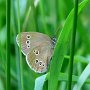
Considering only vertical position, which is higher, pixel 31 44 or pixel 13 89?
pixel 31 44

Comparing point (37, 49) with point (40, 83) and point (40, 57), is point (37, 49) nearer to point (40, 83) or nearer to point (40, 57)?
point (40, 57)

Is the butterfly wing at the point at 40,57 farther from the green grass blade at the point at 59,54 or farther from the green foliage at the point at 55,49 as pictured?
the green grass blade at the point at 59,54

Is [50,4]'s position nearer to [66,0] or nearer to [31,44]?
[66,0]

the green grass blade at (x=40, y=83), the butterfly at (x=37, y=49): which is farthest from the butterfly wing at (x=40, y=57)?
the green grass blade at (x=40, y=83)

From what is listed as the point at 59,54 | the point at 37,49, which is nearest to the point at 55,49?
the point at 59,54

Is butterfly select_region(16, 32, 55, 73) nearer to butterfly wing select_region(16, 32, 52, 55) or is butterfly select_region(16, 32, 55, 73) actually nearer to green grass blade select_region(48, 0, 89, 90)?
butterfly wing select_region(16, 32, 52, 55)

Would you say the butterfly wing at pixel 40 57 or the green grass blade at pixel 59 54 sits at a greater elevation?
the green grass blade at pixel 59 54

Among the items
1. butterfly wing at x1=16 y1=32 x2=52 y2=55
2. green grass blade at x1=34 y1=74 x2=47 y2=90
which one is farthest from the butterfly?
green grass blade at x1=34 y1=74 x2=47 y2=90

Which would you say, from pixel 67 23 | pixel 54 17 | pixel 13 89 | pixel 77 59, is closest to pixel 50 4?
pixel 54 17
